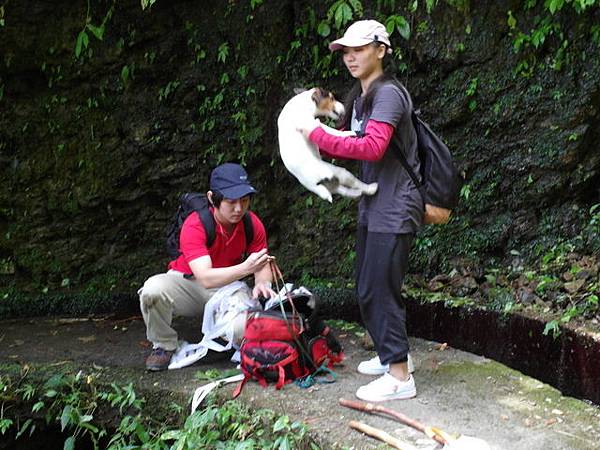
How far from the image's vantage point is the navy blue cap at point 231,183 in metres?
3.98

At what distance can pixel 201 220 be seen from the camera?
13.6ft

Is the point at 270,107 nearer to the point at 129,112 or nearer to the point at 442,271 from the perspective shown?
the point at 129,112

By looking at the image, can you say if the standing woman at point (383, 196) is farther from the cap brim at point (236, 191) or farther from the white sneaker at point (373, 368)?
the cap brim at point (236, 191)

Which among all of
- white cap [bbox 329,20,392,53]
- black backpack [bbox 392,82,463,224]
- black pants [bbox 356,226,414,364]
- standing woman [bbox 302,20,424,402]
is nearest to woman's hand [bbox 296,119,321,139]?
standing woman [bbox 302,20,424,402]

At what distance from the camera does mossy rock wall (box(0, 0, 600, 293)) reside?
5.91 m

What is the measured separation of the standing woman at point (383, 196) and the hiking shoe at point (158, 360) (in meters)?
1.40

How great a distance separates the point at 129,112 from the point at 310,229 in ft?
7.05

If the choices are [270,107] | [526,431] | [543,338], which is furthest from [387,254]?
[270,107]

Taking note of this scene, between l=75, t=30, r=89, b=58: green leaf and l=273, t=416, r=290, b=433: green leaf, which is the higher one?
l=75, t=30, r=89, b=58: green leaf

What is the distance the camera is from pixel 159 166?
6531 millimetres

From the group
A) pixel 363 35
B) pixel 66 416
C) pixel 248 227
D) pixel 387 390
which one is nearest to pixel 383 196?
pixel 363 35

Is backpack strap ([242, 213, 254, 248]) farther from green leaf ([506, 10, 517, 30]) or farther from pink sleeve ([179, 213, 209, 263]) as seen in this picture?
green leaf ([506, 10, 517, 30])

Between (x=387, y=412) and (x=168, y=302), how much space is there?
1.67m

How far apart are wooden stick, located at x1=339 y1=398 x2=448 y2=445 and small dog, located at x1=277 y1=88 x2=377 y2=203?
114cm
